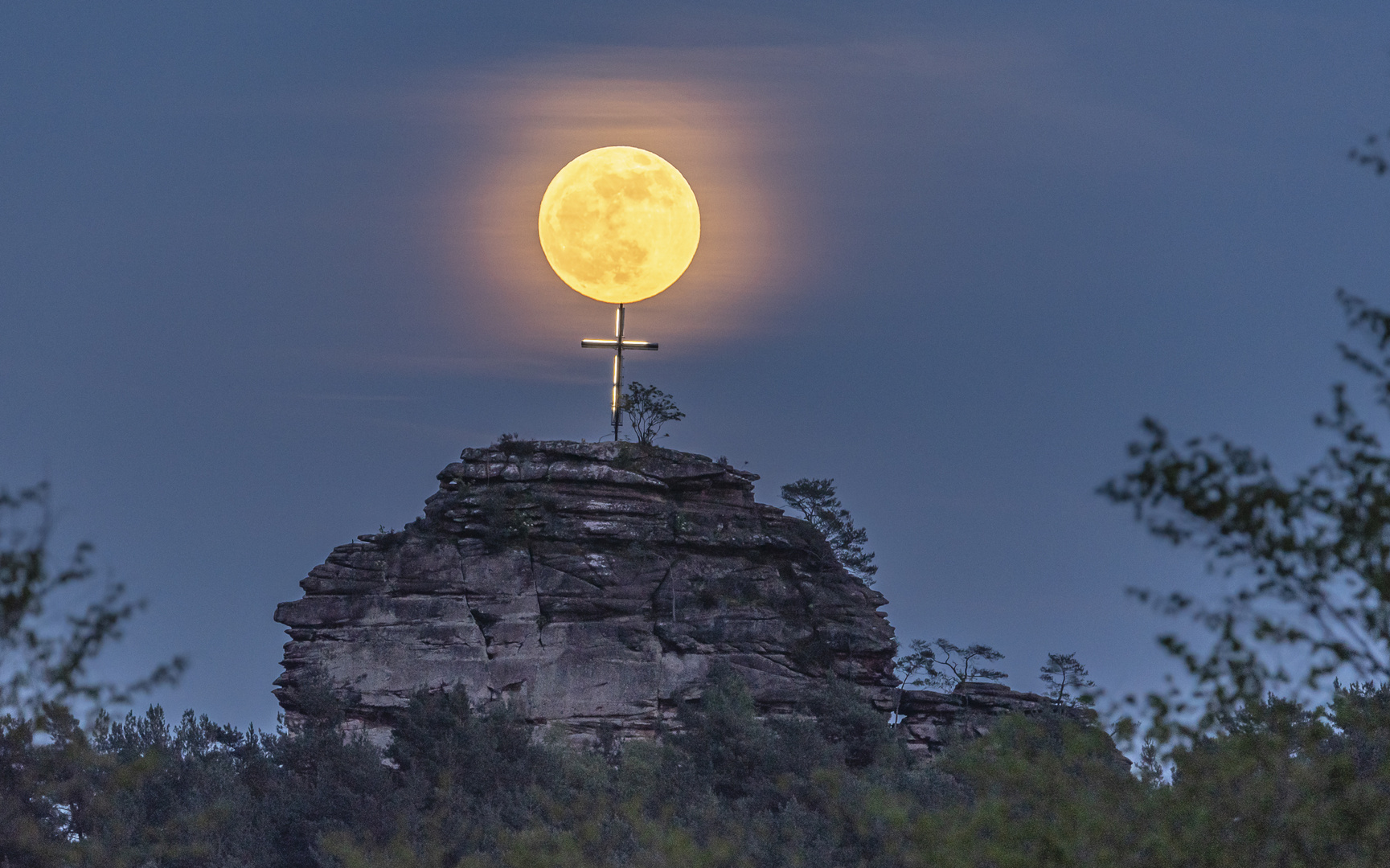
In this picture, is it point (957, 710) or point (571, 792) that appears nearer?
point (571, 792)

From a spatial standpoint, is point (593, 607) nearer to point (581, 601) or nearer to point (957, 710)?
point (581, 601)

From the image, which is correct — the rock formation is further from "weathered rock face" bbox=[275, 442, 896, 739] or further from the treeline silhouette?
the treeline silhouette

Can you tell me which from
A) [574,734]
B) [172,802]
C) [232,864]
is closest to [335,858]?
[232,864]

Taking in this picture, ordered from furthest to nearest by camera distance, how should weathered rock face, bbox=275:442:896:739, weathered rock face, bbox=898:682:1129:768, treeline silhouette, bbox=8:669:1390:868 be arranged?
weathered rock face, bbox=898:682:1129:768
weathered rock face, bbox=275:442:896:739
treeline silhouette, bbox=8:669:1390:868

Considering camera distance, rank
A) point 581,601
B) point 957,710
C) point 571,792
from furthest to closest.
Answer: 1. point 957,710
2. point 581,601
3. point 571,792

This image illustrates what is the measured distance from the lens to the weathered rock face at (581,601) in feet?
166

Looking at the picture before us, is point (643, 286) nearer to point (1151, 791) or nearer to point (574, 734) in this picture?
point (574, 734)

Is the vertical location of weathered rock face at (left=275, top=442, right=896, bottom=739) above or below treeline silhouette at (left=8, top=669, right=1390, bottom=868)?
above

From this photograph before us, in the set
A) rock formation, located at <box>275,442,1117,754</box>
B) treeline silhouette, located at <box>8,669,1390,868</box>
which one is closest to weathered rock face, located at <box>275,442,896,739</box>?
rock formation, located at <box>275,442,1117,754</box>

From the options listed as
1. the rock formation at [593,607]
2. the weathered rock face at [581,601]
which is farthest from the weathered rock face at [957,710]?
the weathered rock face at [581,601]

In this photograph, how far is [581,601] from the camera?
51.8 meters

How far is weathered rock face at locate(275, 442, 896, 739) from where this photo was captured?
50688mm

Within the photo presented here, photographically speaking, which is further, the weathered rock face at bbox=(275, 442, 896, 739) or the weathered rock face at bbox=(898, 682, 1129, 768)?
the weathered rock face at bbox=(898, 682, 1129, 768)

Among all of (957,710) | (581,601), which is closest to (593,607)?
(581,601)
